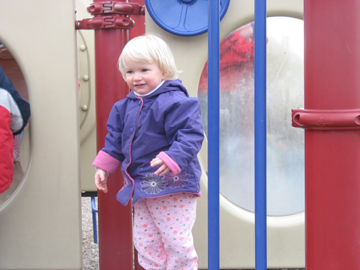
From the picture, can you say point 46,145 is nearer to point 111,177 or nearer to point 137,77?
point 111,177

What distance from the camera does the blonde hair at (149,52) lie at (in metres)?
1.50

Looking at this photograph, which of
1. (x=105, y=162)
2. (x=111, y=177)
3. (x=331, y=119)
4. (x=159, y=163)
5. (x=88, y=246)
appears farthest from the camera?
(x=88, y=246)

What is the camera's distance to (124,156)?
1656mm

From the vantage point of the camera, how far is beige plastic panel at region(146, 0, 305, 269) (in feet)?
6.44

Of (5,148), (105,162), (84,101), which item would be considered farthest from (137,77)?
(84,101)

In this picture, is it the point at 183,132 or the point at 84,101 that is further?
the point at 84,101

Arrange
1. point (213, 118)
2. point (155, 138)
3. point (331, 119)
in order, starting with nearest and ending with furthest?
point (331, 119), point (213, 118), point (155, 138)

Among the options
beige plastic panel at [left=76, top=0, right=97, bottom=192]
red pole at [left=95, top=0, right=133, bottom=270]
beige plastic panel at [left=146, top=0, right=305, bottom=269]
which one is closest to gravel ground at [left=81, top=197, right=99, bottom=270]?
beige plastic panel at [left=76, top=0, right=97, bottom=192]

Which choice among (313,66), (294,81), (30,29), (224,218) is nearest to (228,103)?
(294,81)

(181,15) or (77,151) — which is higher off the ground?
(181,15)

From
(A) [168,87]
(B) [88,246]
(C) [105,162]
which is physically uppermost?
(A) [168,87]

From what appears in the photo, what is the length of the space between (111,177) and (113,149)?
1.36 feet

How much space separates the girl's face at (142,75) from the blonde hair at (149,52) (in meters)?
0.02

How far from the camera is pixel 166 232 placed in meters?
1.55
